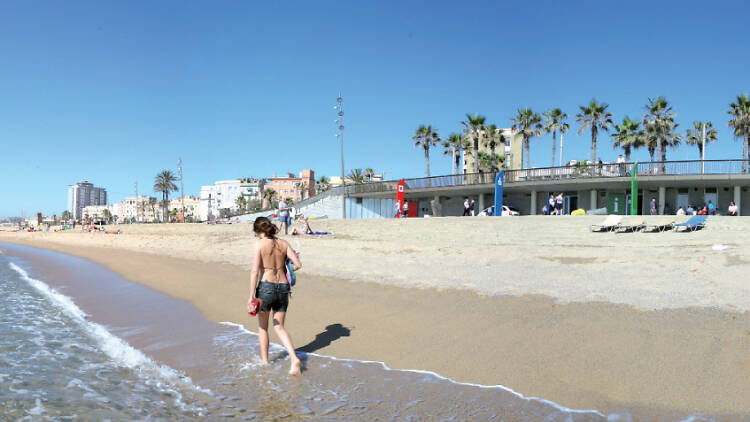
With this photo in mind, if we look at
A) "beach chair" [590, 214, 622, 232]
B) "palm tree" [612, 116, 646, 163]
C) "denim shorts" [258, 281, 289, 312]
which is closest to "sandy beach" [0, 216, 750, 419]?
"denim shorts" [258, 281, 289, 312]

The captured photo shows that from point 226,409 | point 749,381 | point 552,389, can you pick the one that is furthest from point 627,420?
point 226,409

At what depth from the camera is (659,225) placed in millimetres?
16062

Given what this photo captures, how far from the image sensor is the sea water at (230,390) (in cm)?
347

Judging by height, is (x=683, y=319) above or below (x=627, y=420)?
above

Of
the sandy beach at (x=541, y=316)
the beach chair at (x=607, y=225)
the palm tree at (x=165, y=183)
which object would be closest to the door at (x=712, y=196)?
the beach chair at (x=607, y=225)

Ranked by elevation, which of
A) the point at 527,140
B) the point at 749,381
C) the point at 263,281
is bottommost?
the point at 749,381

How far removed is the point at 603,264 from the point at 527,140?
4255 centimetres

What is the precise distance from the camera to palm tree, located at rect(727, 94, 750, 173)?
3597cm

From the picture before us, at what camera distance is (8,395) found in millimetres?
3857

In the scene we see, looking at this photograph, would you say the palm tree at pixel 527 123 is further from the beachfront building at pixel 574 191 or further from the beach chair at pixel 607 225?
the beach chair at pixel 607 225

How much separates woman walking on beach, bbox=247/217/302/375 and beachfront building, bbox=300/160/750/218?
76.5ft

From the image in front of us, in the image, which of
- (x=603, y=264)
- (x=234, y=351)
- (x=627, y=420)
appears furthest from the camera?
(x=603, y=264)

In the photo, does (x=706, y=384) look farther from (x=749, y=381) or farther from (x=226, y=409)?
(x=226, y=409)

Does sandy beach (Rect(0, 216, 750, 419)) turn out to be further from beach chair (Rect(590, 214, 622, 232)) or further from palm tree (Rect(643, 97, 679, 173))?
palm tree (Rect(643, 97, 679, 173))
